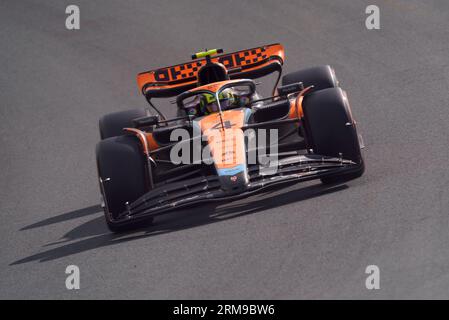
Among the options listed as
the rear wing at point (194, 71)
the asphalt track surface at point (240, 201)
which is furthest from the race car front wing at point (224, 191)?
the rear wing at point (194, 71)

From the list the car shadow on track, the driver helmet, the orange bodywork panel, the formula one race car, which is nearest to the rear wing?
the formula one race car

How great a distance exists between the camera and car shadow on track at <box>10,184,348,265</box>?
9164 mm

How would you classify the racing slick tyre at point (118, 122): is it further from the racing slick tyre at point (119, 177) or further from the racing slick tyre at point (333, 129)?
the racing slick tyre at point (333, 129)

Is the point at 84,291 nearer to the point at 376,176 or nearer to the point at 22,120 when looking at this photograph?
the point at 376,176

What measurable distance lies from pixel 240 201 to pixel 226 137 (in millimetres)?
702

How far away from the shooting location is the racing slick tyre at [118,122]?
12.0m

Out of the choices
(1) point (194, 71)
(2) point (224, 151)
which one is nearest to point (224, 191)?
(2) point (224, 151)

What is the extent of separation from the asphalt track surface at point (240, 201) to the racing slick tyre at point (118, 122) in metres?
0.75

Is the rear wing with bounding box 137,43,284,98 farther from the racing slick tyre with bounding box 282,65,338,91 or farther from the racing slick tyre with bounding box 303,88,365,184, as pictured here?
the racing slick tyre with bounding box 303,88,365,184

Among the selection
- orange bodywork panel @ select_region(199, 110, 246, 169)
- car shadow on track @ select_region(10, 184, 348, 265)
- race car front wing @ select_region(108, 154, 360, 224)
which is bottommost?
car shadow on track @ select_region(10, 184, 348, 265)

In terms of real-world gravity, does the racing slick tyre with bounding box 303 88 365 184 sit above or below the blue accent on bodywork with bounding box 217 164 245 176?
above

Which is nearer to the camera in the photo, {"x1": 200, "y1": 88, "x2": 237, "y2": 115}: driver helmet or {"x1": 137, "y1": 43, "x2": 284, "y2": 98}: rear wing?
{"x1": 200, "y1": 88, "x2": 237, "y2": 115}: driver helmet

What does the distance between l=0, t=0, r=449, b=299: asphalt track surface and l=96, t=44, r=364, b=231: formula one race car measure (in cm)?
27
